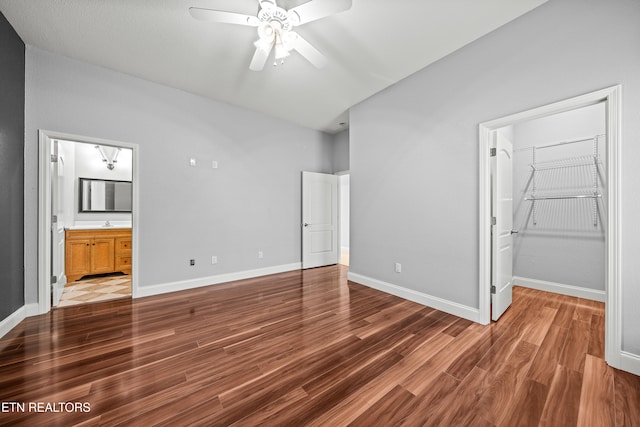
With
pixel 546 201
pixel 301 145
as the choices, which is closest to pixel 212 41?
pixel 301 145

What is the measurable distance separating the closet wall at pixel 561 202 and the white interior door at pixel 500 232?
1334mm

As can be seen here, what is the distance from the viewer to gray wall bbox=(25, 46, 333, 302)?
9.14 ft

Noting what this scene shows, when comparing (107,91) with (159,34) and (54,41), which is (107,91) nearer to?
(54,41)

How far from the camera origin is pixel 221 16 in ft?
6.09

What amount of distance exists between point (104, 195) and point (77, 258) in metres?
1.43

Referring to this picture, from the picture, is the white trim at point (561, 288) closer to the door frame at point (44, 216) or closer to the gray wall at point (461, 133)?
the gray wall at point (461, 133)

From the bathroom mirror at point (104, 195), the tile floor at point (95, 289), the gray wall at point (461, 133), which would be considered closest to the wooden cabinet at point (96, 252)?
the tile floor at point (95, 289)

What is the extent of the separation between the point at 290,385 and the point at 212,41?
3254 millimetres

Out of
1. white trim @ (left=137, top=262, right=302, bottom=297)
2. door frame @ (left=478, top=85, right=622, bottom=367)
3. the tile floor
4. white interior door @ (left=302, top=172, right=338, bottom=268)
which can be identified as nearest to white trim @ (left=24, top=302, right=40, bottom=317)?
the tile floor

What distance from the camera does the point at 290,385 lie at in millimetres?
1615

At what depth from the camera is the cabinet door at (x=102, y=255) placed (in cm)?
417

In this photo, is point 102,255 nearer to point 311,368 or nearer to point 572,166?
point 311,368

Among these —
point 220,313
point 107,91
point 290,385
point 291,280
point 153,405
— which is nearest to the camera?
point 153,405

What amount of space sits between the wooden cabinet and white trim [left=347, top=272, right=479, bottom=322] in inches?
168
